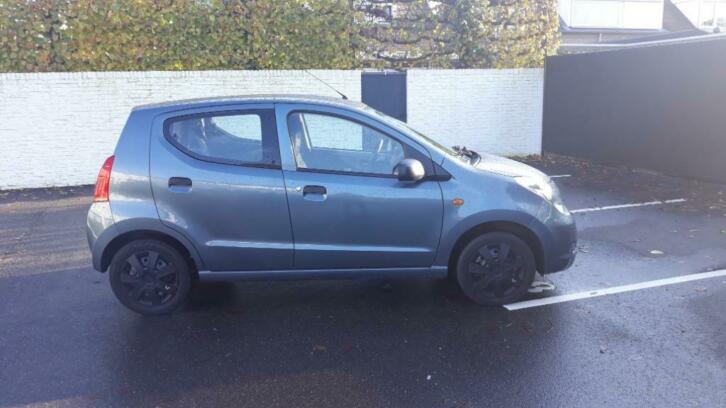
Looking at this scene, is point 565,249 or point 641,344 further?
point 565,249

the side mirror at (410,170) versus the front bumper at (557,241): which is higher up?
the side mirror at (410,170)

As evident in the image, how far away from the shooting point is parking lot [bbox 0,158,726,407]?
3266 millimetres

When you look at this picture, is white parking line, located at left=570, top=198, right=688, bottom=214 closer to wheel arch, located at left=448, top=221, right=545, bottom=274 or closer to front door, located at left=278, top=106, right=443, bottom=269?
wheel arch, located at left=448, top=221, right=545, bottom=274

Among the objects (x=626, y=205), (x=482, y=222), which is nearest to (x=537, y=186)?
(x=482, y=222)

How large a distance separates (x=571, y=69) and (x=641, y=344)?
968 cm

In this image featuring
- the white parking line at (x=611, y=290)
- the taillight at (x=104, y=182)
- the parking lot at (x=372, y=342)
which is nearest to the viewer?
the parking lot at (x=372, y=342)

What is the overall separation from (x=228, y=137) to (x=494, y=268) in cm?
242

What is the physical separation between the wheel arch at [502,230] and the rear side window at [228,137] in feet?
5.29

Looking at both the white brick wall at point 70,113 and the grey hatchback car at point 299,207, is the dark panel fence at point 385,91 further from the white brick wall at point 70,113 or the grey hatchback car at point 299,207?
the grey hatchback car at point 299,207

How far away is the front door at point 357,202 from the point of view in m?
4.15

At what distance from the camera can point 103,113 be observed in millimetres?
10094

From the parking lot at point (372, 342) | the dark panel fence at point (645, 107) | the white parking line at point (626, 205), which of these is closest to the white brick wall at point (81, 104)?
the parking lot at point (372, 342)

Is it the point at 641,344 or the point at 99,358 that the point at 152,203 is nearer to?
the point at 99,358

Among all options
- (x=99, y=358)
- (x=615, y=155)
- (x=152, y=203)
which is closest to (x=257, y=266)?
(x=152, y=203)
